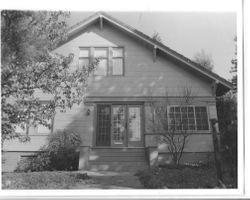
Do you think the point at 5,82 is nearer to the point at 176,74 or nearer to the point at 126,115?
the point at 126,115

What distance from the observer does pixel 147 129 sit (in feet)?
33.6

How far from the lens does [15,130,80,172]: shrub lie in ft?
30.8

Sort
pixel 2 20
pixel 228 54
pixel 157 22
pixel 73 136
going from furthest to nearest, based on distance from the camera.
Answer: pixel 73 136 → pixel 228 54 → pixel 157 22 → pixel 2 20

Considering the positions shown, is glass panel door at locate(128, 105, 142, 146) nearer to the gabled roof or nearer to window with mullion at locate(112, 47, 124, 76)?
window with mullion at locate(112, 47, 124, 76)

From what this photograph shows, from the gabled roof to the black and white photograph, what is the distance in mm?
34

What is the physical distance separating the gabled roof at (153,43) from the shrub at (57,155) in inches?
140

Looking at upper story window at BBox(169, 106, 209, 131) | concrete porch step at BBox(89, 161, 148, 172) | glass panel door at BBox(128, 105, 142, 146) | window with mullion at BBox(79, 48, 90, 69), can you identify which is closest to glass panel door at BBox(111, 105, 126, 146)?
glass panel door at BBox(128, 105, 142, 146)

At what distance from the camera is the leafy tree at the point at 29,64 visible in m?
6.65

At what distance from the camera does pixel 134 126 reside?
1053 centimetres

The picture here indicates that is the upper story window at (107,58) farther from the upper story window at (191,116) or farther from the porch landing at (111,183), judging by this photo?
the porch landing at (111,183)

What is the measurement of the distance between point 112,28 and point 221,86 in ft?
14.4

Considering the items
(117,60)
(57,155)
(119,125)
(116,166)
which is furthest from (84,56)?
(116,166)
